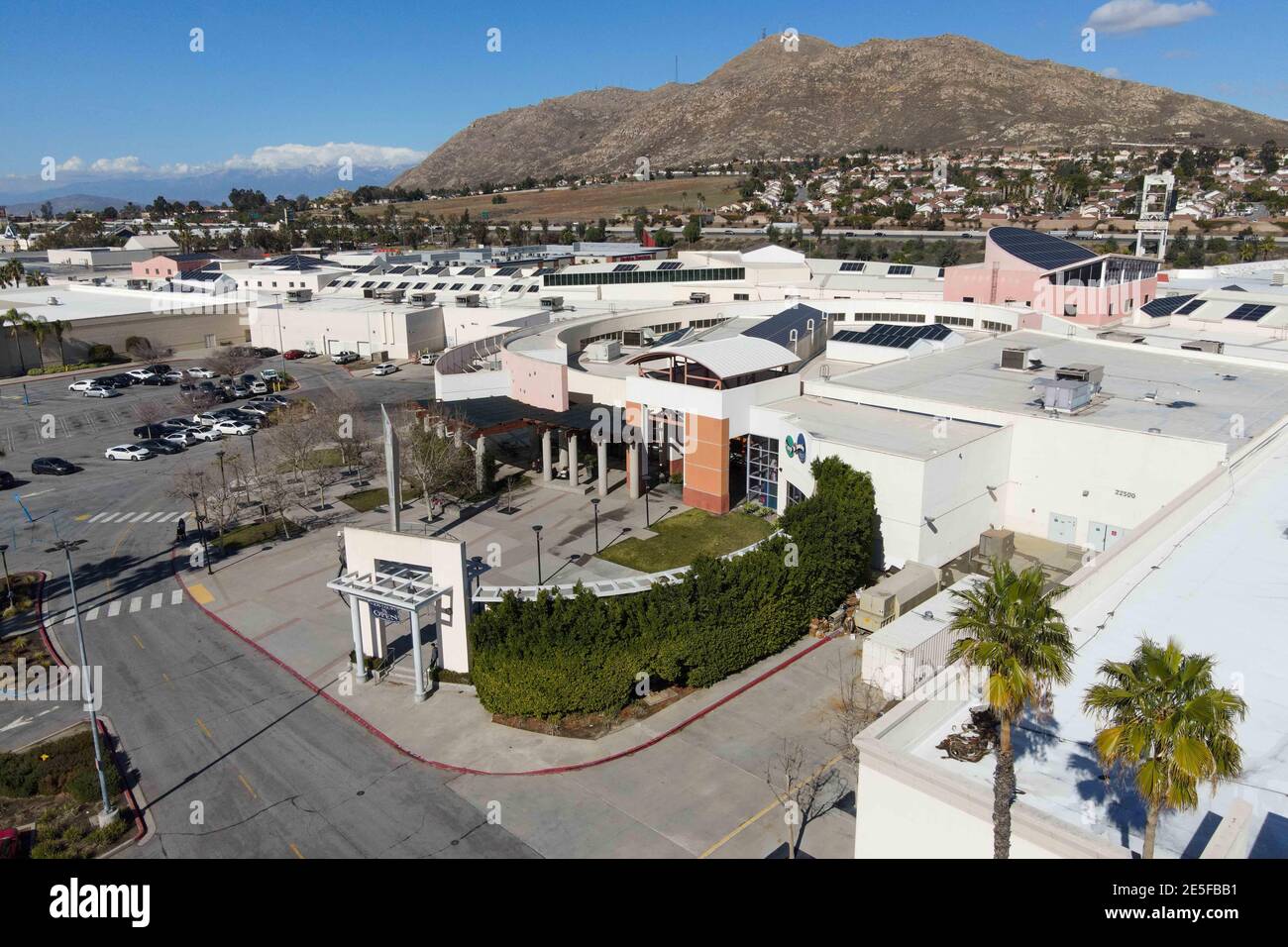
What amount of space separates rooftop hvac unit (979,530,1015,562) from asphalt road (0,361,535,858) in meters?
22.7

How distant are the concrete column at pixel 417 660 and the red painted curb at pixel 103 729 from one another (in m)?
7.65

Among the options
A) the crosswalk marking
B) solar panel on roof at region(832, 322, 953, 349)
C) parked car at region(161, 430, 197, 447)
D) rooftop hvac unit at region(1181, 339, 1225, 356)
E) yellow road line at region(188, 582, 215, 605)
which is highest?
solar panel on roof at region(832, 322, 953, 349)

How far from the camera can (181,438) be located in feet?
180

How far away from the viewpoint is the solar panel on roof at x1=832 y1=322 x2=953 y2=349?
4928 centimetres

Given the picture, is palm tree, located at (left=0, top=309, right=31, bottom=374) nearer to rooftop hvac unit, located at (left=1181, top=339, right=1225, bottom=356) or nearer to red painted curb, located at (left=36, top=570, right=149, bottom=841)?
red painted curb, located at (left=36, top=570, right=149, bottom=841)

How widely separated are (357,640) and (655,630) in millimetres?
9536

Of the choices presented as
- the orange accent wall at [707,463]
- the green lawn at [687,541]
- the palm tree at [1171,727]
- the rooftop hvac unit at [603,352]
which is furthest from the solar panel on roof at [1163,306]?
the palm tree at [1171,727]

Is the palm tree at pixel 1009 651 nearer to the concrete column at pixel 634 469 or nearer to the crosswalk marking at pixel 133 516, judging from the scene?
the concrete column at pixel 634 469

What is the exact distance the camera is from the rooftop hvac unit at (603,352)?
48.4 meters

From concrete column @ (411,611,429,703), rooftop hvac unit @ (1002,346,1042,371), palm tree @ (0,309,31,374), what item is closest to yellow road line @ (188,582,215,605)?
concrete column @ (411,611,429,703)

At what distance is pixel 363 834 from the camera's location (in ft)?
68.0

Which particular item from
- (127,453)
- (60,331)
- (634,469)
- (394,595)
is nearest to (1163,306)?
(634,469)

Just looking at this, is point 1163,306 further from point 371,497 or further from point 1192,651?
point 371,497
